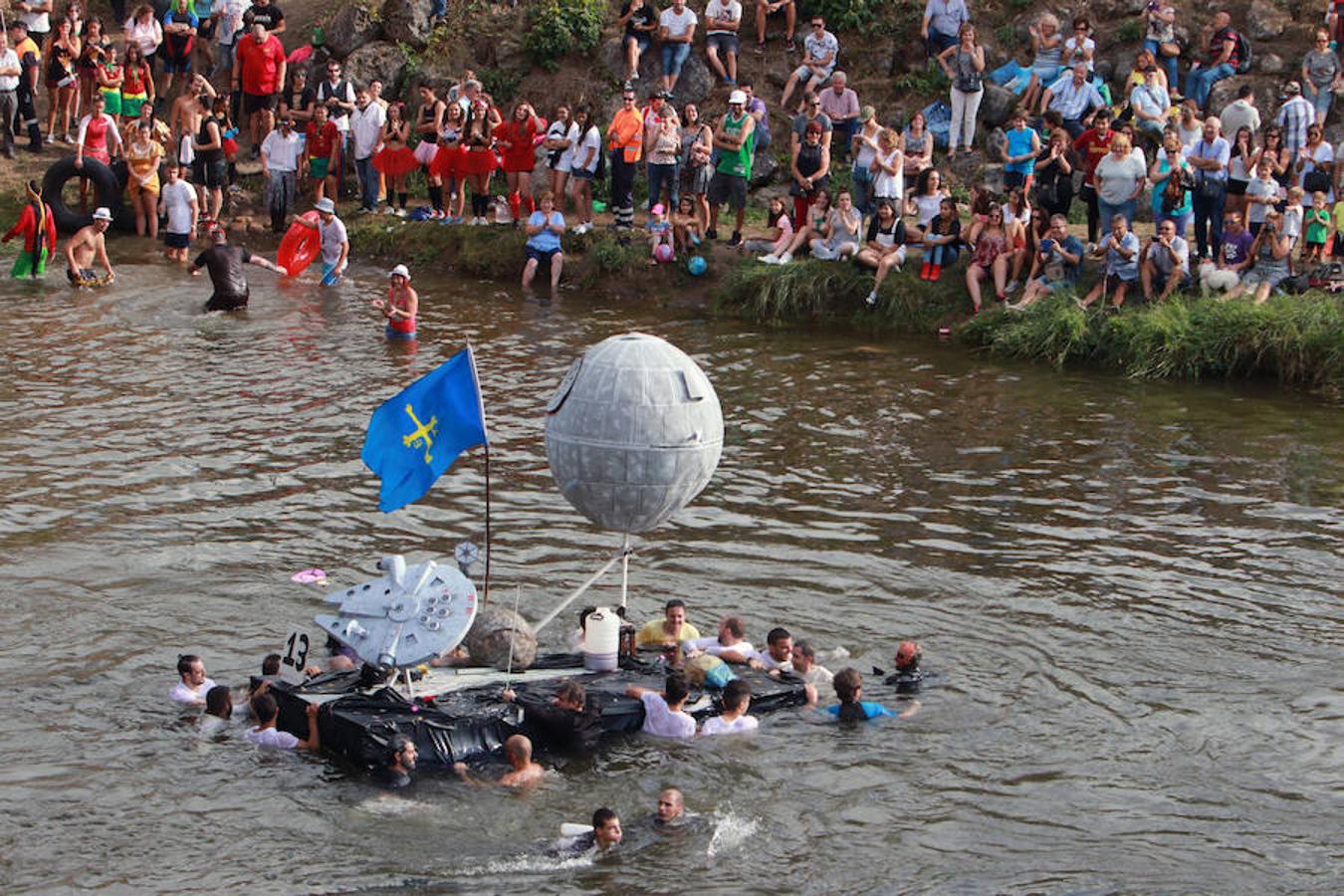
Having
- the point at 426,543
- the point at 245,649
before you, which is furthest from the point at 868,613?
the point at 245,649

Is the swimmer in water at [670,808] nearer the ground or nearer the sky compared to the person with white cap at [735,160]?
nearer the ground

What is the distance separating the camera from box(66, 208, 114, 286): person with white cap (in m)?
28.4

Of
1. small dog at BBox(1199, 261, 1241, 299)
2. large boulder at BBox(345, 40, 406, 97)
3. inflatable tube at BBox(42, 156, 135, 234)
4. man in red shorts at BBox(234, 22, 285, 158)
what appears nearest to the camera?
small dog at BBox(1199, 261, 1241, 299)

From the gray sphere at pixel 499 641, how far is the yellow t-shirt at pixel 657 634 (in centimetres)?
121

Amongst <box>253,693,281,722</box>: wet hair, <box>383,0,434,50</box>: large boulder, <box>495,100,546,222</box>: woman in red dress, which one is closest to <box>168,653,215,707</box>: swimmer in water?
<box>253,693,281,722</box>: wet hair

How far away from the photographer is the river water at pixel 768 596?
12570 mm

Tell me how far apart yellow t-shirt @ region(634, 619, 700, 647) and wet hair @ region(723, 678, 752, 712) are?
1205 millimetres

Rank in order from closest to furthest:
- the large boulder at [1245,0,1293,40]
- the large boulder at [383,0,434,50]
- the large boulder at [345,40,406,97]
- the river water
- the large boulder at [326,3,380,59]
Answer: the river water, the large boulder at [1245,0,1293,40], the large boulder at [345,40,406,97], the large boulder at [383,0,434,50], the large boulder at [326,3,380,59]

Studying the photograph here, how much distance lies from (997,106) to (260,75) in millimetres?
13375

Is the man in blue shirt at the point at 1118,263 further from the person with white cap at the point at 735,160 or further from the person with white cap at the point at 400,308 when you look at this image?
the person with white cap at the point at 400,308

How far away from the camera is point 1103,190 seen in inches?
1012

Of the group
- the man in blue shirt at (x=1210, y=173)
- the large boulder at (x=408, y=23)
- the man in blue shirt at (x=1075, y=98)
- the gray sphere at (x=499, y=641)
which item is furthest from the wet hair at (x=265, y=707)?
the large boulder at (x=408, y=23)

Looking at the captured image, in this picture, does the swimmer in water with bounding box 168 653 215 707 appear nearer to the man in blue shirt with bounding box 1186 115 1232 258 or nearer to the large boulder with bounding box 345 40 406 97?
the man in blue shirt with bounding box 1186 115 1232 258

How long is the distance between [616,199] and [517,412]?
8292mm
